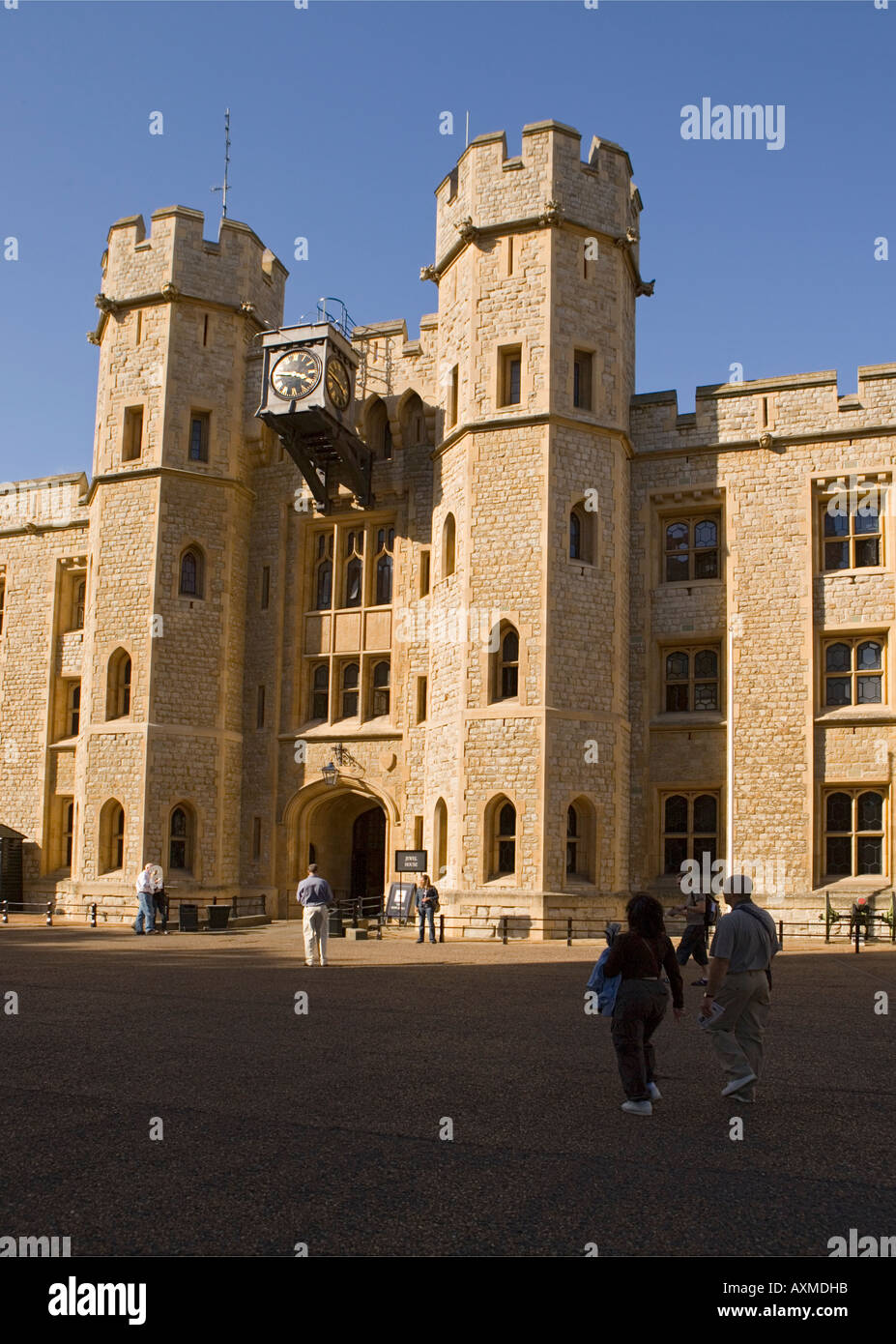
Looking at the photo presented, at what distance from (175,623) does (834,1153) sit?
20652mm

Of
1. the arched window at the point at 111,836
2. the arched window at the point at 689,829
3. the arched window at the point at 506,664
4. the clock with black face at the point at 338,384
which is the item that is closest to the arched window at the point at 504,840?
the arched window at the point at 506,664

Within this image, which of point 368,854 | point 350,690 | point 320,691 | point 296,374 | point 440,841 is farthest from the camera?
point 368,854

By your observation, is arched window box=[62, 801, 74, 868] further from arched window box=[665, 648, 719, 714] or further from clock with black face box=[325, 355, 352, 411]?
arched window box=[665, 648, 719, 714]

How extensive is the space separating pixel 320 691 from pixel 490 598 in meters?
5.93

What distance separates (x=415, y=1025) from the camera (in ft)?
34.6

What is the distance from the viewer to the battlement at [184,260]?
1026 inches

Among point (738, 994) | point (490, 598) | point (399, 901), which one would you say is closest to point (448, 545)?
point (490, 598)

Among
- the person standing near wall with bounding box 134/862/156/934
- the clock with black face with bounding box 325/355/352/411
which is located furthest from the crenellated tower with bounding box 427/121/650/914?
the person standing near wall with bounding box 134/862/156/934

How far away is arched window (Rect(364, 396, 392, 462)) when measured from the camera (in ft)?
85.3

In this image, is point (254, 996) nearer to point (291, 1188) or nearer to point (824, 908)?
point (291, 1188)

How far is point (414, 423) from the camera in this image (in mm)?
25781

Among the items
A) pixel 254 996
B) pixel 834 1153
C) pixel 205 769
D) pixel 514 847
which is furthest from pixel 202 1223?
pixel 205 769

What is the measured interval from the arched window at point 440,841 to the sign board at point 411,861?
0.39m

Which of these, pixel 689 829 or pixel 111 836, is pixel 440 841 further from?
pixel 111 836
